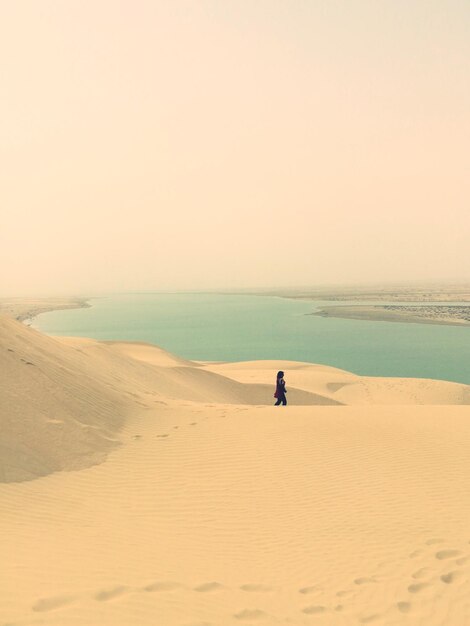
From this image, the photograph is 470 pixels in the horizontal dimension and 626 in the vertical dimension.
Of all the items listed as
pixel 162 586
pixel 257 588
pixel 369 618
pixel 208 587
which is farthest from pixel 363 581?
pixel 162 586

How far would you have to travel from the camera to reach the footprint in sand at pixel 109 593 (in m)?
4.11

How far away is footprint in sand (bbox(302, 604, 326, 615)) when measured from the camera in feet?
14.4

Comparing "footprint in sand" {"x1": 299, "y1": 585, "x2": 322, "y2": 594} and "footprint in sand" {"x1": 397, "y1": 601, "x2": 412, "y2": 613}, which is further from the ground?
"footprint in sand" {"x1": 299, "y1": 585, "x2": 322, "y2": 594}

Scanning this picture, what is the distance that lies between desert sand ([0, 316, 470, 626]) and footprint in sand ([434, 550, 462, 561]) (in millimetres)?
19

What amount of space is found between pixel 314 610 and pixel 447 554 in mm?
2010

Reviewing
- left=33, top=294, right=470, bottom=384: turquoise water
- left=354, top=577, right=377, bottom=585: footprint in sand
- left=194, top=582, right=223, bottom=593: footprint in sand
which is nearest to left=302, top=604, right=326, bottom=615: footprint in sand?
left=354, top=577, right=377, bottom=585: footprint in sand

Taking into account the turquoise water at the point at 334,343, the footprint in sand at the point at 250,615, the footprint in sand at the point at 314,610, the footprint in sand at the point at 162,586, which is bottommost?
the turquoise water at the point at 334,343

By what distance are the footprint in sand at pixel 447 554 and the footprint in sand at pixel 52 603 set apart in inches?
154

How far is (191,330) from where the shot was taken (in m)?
71.2

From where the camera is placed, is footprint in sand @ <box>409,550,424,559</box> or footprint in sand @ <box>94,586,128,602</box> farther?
footprint in sand @ <box>409,550,424,559</box>

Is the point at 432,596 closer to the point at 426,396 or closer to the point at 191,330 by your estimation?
the point at 426,396

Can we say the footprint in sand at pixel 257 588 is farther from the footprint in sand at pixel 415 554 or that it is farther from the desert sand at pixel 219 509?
the footprint in sand at pixel 415 554

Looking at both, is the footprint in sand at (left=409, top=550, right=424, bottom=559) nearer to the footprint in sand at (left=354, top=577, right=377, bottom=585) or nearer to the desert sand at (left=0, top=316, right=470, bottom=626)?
the desert sand at (left=0, top=316, right=470, bottom=626)

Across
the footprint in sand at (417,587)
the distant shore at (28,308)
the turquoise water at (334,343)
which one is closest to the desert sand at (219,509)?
the footprint in sand at (417,587)
